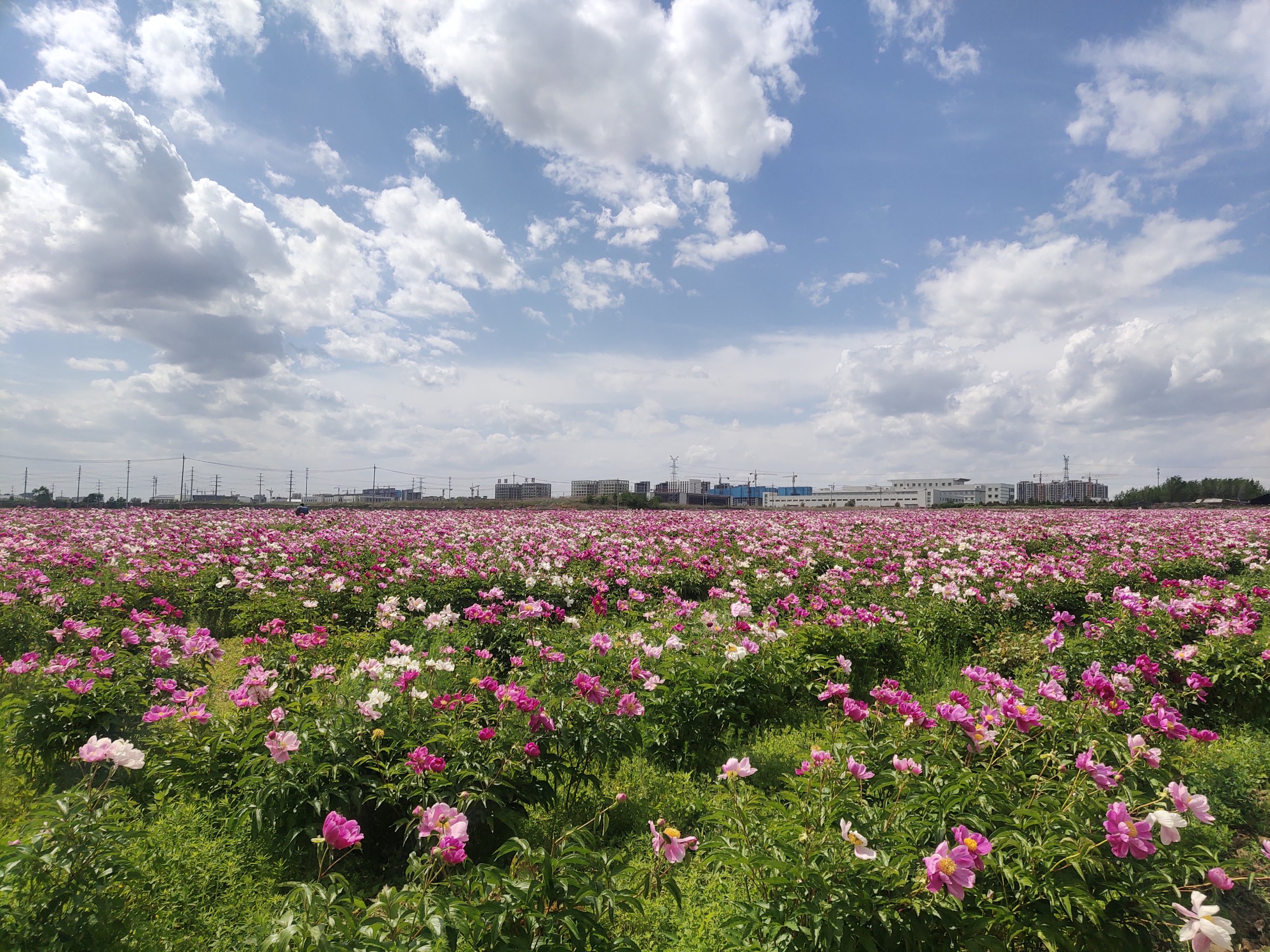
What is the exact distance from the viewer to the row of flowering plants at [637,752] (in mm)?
2287

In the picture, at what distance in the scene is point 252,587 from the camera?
312 inches

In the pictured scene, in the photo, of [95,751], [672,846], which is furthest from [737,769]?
[95,751]

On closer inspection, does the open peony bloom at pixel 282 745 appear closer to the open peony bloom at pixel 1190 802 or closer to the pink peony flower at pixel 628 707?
the pink peony flower at pixel 628 707

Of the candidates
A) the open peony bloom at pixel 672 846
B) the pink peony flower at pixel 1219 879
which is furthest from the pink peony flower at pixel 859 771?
the pink peony flower at pixel 1219 879

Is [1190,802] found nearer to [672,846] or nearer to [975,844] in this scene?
[975,844]

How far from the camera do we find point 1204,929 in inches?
76.5

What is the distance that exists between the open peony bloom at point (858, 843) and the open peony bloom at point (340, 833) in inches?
73.2

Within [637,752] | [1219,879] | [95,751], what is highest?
[95,751]

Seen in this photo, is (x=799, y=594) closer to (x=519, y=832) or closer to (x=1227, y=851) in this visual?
(x=1227, y=851)

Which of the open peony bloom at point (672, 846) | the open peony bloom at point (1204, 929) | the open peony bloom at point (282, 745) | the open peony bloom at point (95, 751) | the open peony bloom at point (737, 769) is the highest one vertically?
the open peony bloom at point (95, 751)

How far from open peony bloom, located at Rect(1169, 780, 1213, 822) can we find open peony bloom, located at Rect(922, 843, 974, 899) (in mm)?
923

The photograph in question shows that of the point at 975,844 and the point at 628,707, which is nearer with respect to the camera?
the point at 975,844

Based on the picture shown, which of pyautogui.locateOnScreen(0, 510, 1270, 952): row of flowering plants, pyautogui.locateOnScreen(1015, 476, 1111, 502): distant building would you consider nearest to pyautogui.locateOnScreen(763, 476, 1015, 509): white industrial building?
pyautogui.locateOnScreen(1015, 476, 1111, 502): distant building

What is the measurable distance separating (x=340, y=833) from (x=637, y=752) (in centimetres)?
309
